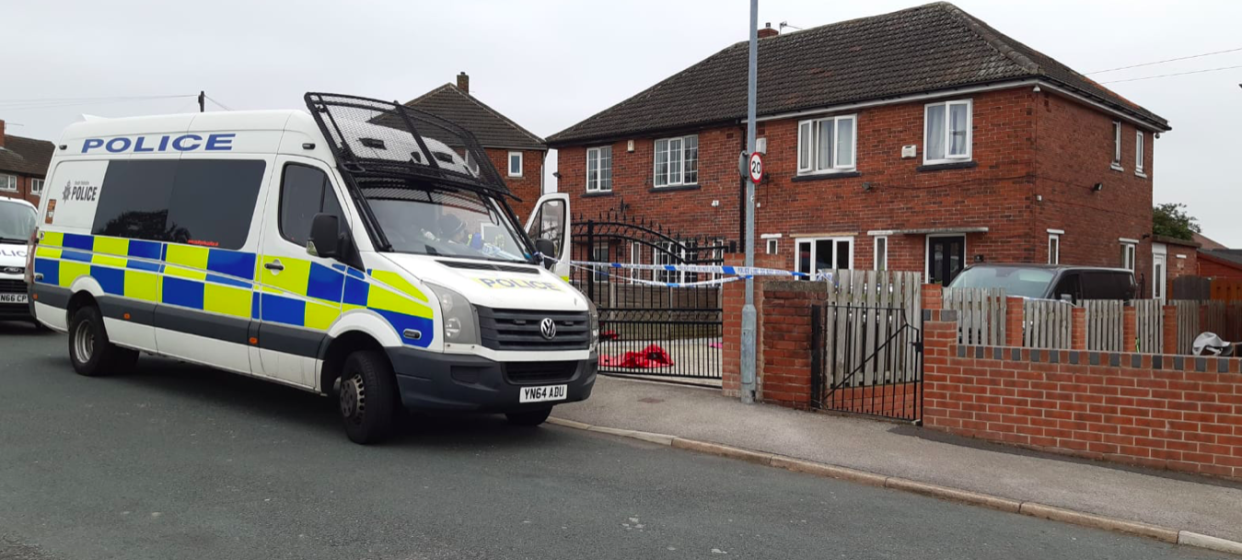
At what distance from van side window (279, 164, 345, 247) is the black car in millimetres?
8698

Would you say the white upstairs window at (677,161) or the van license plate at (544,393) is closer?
the van license plate at (544,393)

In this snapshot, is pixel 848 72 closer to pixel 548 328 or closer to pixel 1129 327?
pixel 1129 327

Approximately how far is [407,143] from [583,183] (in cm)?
1915

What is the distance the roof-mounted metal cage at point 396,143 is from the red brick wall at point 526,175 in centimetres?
3083

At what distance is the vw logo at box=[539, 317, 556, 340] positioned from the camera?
730 cm

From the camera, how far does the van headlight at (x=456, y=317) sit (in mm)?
6902

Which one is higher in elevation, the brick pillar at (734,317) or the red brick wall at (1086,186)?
the red brick wall at (1086,186)

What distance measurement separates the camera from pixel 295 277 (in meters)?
7.79

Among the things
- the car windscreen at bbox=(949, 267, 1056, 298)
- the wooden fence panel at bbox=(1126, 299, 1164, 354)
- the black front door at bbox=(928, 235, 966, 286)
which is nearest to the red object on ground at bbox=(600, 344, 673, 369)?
the car windscreen at bbox=(949, 267, 1056, 298)

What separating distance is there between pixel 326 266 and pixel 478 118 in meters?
34.1

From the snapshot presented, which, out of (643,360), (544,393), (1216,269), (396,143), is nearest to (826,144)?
(643,360)

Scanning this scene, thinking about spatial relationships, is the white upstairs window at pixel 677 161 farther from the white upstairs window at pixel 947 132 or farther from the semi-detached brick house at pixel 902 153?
the white upstairs window at pixel 947 132

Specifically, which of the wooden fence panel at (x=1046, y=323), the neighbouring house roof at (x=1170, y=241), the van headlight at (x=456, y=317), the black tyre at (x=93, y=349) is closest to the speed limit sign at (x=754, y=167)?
the wooden fence panel at (x=1046, y=323)

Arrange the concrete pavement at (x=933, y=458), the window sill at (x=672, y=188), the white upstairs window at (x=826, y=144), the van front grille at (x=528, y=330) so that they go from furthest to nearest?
the window sill at (x=672, y=188), the white upstairs window at (x=826, y=144), the van front grille at (x=528, y=330), the concrete pavement at (x=933, y=458)
